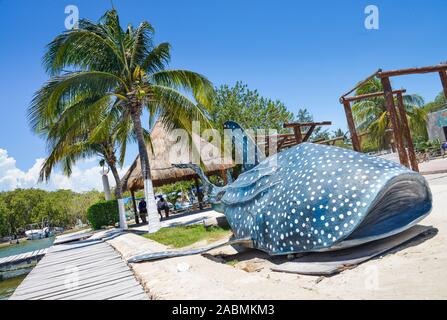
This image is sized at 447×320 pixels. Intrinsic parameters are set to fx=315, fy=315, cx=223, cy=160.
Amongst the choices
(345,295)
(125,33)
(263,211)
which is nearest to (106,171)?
(125,33)

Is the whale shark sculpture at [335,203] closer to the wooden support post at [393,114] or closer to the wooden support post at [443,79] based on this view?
the wooden support post at [393,114]

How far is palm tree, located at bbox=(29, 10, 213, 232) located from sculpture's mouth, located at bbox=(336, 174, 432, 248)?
9.09m

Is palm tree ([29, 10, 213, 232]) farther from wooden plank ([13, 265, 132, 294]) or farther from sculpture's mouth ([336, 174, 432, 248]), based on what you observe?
sculpture's mouth ([336, 174, 432, 248])

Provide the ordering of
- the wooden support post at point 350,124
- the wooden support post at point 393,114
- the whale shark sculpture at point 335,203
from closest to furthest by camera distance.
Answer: the whale shark sculpture at point 335,203 → the wooden support post at point 393,114 → the wooden support post at point 350,124

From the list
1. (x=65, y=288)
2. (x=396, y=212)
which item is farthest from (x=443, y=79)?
(x=65, y=288)

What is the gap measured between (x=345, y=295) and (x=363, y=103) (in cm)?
3057

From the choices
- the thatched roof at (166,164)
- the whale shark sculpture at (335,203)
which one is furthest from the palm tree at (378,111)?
the whale shark sculpture at (335,203)

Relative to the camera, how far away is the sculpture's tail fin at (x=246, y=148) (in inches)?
232

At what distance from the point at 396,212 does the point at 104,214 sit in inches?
860

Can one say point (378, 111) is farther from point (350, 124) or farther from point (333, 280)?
point (333, 280)

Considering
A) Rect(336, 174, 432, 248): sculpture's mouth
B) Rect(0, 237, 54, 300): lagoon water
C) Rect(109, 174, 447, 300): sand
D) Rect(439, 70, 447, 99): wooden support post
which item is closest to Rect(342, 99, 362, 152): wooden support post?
Rect(439, 70, 447, 99): wooden support post

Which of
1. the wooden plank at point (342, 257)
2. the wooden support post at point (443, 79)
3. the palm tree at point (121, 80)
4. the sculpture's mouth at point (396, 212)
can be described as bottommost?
the wooden plank at point (342, 257)

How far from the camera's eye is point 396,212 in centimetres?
365
